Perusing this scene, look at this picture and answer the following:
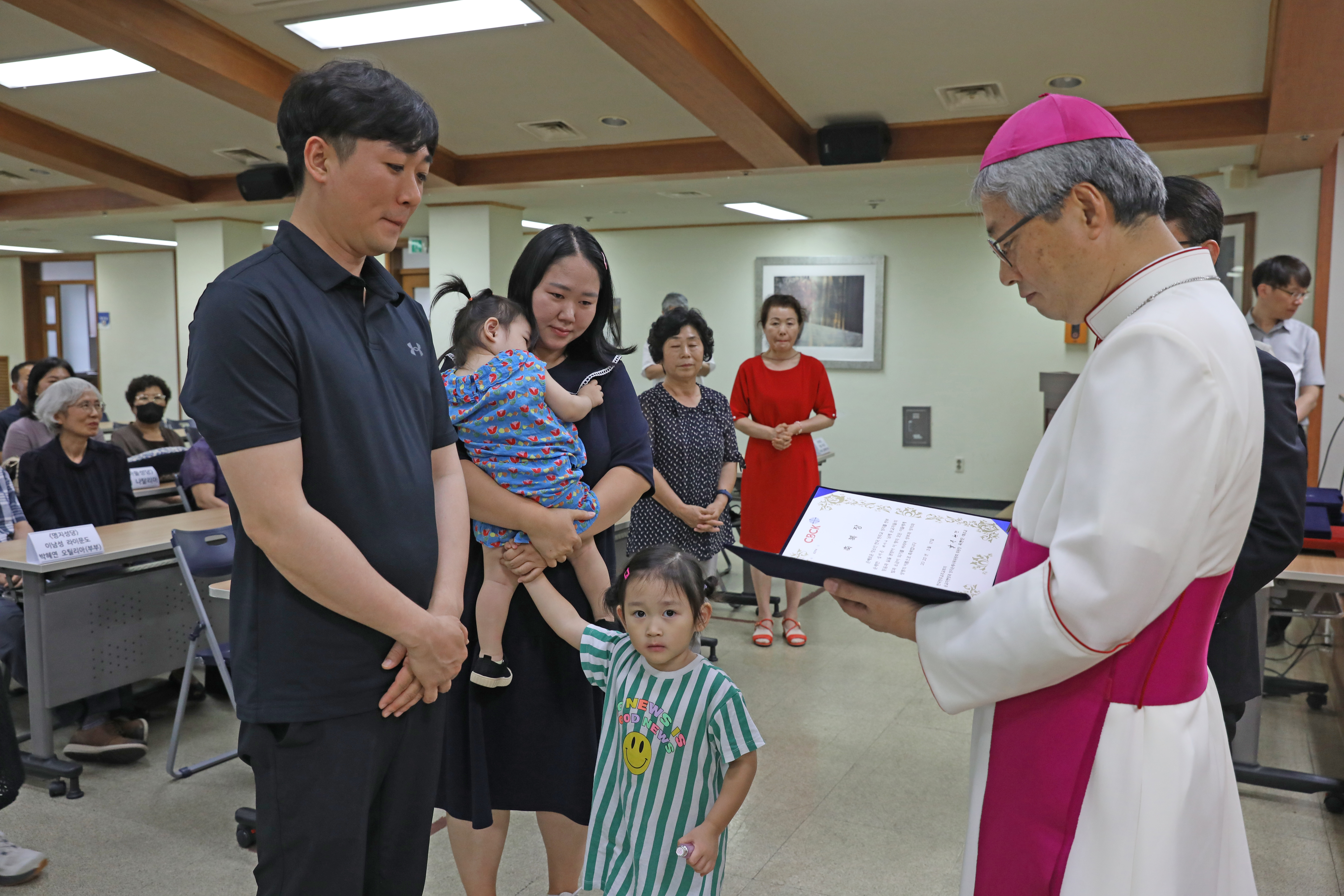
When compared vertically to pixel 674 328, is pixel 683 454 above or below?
below

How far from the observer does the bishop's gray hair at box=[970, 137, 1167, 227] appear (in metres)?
1.10

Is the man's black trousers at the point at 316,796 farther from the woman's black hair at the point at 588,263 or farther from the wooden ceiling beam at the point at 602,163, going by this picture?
the wooden ceiling beam at the point at 602,163

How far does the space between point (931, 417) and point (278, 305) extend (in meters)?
9.39

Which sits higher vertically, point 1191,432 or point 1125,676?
point 1191,432

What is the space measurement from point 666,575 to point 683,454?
2421mm

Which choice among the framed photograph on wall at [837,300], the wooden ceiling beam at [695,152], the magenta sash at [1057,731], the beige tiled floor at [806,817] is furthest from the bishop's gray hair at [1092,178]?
the framed photograph on wall at [837,300]

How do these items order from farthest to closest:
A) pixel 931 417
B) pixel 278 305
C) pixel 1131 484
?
pixel 931 417
pixel 278 305
pixel 1131 484

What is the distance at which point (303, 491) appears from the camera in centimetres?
132

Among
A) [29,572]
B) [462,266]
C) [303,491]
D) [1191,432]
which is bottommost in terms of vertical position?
[29,572]

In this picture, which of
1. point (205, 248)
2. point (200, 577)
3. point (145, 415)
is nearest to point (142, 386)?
point (145, 415)

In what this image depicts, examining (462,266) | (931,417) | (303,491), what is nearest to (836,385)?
(931,417)

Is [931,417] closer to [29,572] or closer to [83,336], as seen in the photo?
[29,572]

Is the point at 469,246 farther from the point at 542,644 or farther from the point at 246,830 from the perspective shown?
the point at 542,644

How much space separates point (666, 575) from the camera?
1872 mm
